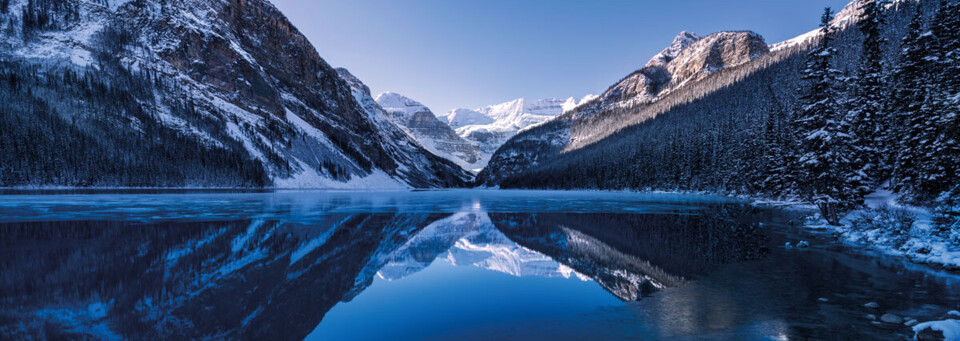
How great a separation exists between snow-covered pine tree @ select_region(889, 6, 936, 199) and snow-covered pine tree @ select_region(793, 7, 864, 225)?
10.4 feet

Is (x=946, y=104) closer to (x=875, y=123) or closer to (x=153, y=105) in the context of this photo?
(x=875, y=123)

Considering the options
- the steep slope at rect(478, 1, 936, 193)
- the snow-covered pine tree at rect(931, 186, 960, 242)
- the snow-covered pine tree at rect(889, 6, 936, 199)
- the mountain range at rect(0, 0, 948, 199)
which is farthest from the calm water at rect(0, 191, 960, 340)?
the mountain range at rect(0, 0, 948, 199)

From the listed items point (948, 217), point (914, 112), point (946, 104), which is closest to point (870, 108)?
point (914, 112)

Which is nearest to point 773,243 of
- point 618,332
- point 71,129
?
point 618,332

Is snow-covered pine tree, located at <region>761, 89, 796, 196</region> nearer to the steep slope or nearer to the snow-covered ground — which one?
the steep slope

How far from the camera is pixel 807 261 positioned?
43.7ft

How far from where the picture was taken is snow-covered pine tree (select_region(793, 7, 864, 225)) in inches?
867

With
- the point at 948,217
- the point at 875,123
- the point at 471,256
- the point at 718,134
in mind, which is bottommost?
the point at 471,256

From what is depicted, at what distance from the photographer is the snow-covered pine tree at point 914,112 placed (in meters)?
22.0

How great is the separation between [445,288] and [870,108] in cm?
Answer: 3386

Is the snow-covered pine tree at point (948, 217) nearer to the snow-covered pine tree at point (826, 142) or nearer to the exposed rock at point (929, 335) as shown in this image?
the snow-covered pine tree at point (826, 142)

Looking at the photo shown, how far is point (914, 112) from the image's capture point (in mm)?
23375

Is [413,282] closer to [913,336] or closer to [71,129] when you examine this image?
[913,336]

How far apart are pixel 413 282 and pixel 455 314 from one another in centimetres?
334
